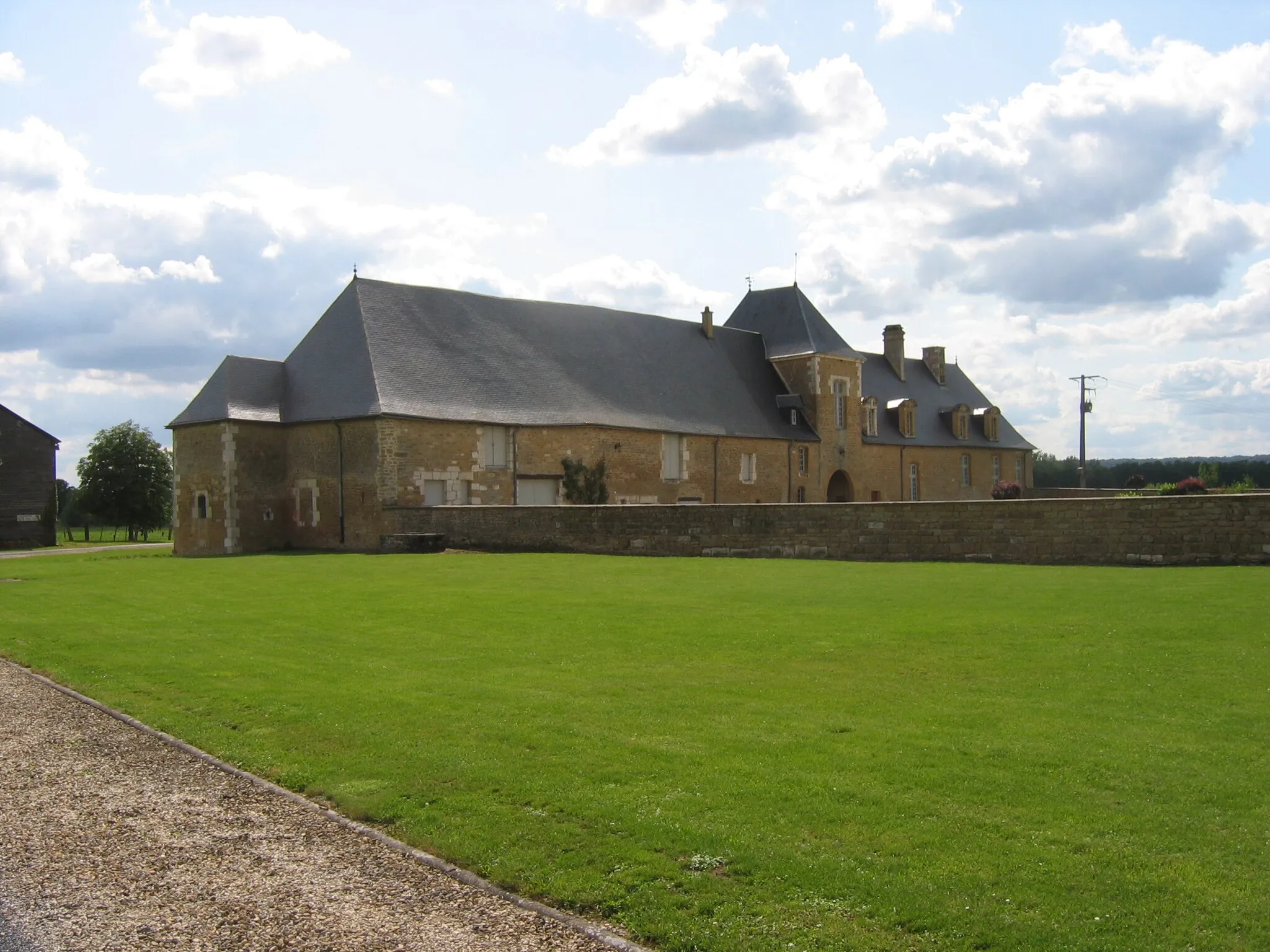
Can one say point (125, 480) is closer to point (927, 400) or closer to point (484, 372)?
point (484, 372)

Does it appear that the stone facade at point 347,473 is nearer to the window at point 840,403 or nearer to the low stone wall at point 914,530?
the low stone wall at point 914,530

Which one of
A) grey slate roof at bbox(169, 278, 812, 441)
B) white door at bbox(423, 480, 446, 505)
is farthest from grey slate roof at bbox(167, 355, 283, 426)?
white door at bbox(423, 480, 446, 505)

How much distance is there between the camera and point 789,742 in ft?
22.9

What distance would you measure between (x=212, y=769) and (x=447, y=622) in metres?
5.81

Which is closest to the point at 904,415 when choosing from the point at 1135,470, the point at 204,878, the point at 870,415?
the point at 870,415

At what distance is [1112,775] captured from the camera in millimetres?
6078

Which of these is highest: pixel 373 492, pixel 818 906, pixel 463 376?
pixel 463 376

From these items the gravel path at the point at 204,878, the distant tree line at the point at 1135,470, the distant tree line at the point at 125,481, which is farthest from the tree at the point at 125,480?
the distant tree line at the point at 1135,470

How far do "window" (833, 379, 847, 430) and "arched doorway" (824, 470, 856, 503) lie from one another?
2.24 m

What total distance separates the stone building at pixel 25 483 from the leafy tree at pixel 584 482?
73.8ft

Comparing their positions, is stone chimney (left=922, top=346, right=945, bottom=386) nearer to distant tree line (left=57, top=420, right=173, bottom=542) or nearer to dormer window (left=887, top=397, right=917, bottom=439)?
dormer window (left=887, top=397, right=917, bottom=439)

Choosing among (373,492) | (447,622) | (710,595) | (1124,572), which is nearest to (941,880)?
(447,622)

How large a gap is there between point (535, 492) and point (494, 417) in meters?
2.73

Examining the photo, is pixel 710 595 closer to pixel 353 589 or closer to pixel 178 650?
pixel 353 589
